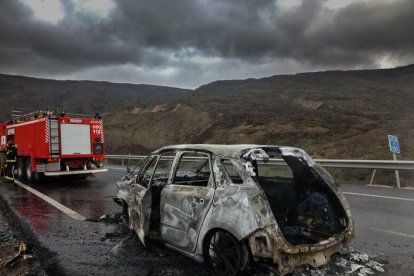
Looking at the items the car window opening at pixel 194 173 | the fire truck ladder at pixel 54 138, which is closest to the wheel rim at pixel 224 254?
the car window opening at pixel 194 173

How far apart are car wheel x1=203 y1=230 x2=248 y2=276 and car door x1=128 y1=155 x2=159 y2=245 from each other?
46.7 inches

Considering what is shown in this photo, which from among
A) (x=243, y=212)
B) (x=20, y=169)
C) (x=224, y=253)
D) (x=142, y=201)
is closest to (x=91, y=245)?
(x=142, y=201)

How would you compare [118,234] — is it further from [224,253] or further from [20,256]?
[224,253]

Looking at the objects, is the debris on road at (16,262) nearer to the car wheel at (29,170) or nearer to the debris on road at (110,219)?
the debris on road at (110,219)

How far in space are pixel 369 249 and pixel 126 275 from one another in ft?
10.5

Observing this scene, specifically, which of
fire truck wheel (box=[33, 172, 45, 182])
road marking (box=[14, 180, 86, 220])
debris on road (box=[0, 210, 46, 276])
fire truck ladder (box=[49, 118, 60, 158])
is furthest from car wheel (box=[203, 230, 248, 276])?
fire truck wheel (box=[33, 172, 45, 182])

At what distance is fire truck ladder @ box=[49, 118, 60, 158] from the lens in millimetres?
14812

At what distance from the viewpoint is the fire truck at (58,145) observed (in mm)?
14859

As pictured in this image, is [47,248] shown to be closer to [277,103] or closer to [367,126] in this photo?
[367,126]

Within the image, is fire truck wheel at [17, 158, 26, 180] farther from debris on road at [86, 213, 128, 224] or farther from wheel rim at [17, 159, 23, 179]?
debris on road at [86, 213, 128, 224]

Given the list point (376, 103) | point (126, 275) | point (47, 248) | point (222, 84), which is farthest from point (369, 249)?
point (222, 84)

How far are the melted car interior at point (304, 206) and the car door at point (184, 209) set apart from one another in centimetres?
89

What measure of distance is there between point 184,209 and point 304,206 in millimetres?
1513

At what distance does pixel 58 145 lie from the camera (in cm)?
1497
